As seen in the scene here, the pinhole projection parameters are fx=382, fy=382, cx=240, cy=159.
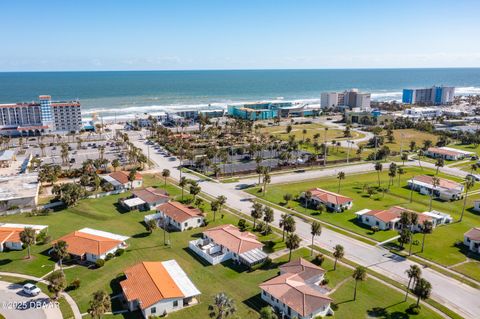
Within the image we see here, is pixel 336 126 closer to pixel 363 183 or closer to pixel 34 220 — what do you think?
pixel 363 183

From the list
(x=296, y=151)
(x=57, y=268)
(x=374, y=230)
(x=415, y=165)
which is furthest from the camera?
(x=296, y=151)

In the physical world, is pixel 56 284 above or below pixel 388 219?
above

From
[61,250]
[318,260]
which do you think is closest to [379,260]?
[318,260]

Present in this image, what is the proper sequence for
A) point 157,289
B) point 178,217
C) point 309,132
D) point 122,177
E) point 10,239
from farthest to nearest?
point 309,132
point 122,177
point 178,217
point 10,239
point 157,289

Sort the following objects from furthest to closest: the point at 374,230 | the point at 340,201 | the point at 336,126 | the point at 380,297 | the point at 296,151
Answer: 1. the point at 336,126
2. the point at 296,151
3. the point at 340,201
4. the point at 374,230
5. the point at 380,297

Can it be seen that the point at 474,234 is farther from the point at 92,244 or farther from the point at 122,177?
the point at 122,177

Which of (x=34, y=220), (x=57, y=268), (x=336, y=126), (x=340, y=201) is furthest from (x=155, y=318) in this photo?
(x=336, y=126)

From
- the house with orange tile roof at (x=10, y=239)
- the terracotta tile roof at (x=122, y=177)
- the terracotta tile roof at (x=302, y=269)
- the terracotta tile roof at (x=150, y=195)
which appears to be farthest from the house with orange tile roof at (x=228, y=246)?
the terracotta tile roof at (x=122, y=177)
